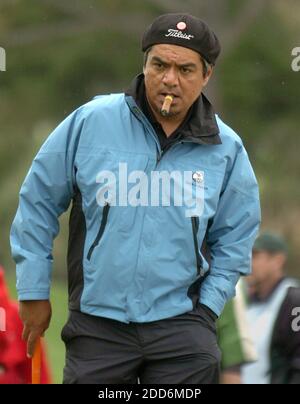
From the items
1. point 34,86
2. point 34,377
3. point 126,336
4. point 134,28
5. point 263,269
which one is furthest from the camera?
point 34,86

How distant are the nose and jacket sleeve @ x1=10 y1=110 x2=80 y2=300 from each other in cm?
36

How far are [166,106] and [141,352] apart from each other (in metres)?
0.87

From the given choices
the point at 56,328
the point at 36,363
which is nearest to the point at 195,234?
the point at 36,363

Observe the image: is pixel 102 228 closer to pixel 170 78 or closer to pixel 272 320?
pixel 170 78

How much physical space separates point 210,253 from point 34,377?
2.75 ft

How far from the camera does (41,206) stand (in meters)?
4.41

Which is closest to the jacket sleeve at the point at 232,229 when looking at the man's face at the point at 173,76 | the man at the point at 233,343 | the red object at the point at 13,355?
the man's face at the point at 173,76

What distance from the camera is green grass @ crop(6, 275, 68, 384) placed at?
25.6 ft

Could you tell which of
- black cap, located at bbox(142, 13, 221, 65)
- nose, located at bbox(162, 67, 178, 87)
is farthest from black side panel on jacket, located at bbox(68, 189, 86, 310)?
black cap, located at bbox(142, 13, 221, 65)

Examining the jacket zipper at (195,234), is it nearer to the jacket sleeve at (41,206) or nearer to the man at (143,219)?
the man at (143,219)

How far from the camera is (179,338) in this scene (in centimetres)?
433

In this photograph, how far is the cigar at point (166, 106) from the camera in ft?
14.2
